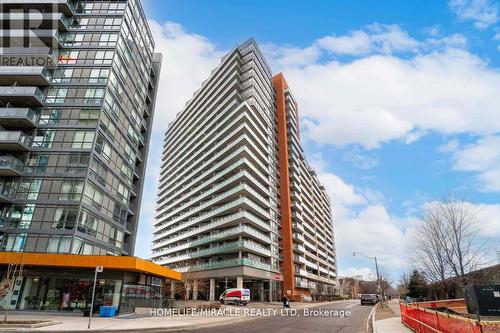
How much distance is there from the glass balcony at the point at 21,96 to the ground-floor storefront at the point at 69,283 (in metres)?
19.7

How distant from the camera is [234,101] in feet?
237

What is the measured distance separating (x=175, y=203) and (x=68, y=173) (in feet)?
186

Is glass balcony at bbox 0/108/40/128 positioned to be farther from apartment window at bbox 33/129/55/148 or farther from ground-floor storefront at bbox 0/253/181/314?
ground-floor storefront at bbox 0/253/181/314

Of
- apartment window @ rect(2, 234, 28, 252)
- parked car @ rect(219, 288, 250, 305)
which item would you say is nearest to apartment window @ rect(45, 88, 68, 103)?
apartment window @ rect(2, 234, 28, 252)

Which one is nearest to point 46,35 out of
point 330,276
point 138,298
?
point 138,298

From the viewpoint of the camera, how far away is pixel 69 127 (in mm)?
37906

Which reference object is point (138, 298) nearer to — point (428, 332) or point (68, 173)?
point (68, 173)

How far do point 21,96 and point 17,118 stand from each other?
3.07 metres

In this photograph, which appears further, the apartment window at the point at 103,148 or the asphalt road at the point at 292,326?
the apartment window at the point at 103,148

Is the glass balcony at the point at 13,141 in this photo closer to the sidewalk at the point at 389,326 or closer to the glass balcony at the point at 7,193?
the glass balcony at the point at 7,193

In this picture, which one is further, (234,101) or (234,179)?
(234,101)

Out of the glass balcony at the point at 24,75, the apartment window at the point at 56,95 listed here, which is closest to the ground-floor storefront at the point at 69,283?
the apartment window at the point at 56,95

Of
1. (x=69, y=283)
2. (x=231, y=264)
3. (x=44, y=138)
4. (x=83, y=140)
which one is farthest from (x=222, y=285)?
(x=44, y=138)

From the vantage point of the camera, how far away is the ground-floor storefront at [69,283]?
2630 centimetres
